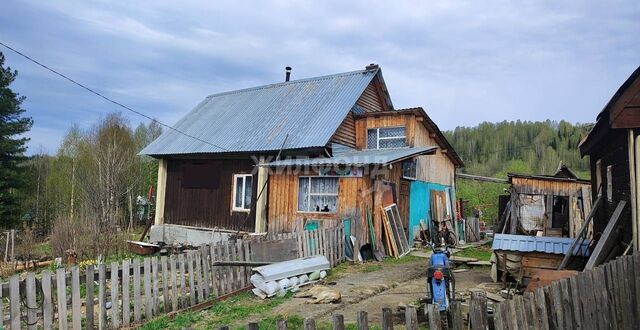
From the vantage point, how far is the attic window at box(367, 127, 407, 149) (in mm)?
16734

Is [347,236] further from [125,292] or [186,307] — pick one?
[125,292]

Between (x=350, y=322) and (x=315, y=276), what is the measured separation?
353 cm

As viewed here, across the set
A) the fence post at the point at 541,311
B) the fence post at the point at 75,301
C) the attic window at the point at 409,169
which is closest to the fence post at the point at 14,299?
the fence post at the point at 75,301

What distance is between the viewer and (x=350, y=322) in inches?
252

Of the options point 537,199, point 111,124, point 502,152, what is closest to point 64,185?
point 111,124

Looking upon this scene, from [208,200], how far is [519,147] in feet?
168

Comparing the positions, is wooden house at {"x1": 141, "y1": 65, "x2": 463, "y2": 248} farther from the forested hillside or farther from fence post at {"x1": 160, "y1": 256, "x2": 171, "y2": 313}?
the forested hillside

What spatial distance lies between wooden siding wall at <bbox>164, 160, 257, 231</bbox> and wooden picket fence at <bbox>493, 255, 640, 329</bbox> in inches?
520

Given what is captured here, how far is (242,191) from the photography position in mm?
17469

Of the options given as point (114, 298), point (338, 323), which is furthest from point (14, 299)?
point (338, 323)

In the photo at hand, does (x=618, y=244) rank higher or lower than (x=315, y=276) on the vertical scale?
higher

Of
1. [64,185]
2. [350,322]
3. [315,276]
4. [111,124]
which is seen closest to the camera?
[350,322]

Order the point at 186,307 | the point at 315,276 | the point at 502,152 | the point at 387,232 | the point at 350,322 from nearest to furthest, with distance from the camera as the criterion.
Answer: the point at 350,322 < the point at 186,307 < the point at 315,276 < the point at 387,232 < the point at 502,152

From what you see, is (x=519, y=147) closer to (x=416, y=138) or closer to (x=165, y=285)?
(x=416, y=138)
